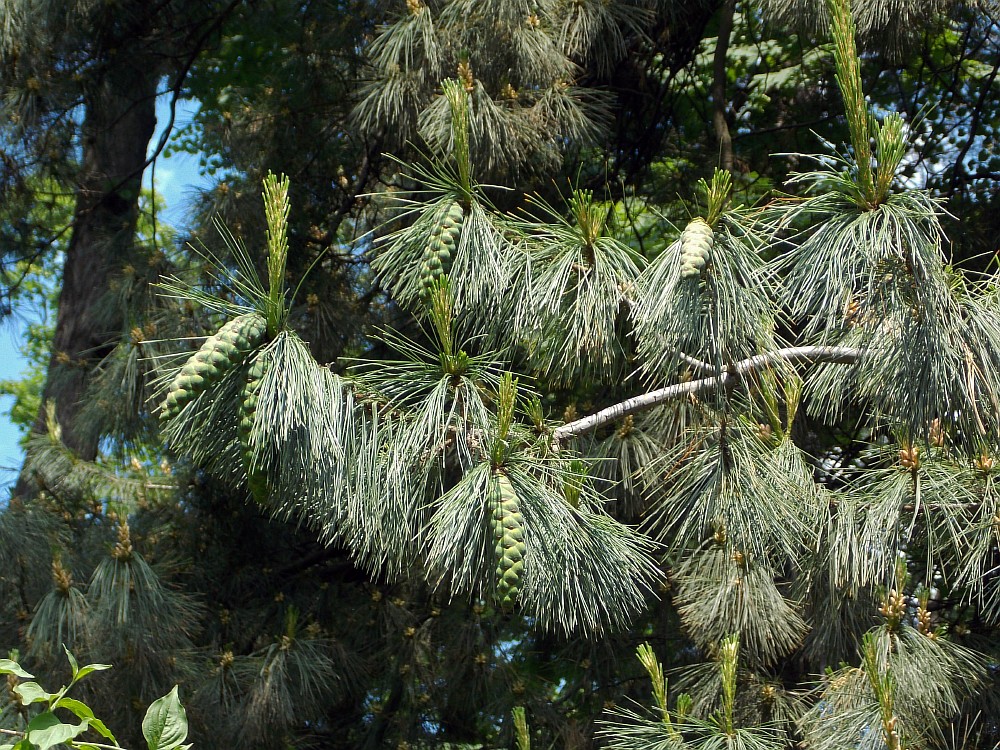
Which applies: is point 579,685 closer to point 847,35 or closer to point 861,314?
point 861,314

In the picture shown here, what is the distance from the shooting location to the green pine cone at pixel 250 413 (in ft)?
5.87

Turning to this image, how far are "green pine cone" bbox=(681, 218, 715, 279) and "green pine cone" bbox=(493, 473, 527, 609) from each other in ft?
1.61

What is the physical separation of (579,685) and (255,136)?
8.44 feet

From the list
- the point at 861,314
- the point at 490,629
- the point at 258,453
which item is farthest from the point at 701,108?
the point at 258,453

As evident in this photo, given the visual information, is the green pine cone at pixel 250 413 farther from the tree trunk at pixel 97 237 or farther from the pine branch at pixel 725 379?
the tree trunk at pixel 97 237

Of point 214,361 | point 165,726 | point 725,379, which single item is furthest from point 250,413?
point 725,379

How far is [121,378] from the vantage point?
3.88 meters

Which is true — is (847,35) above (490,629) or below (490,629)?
above

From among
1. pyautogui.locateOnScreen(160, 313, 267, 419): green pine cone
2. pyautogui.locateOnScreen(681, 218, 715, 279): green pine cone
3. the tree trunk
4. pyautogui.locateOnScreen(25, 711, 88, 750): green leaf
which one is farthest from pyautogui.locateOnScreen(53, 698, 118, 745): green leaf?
the tree trunk

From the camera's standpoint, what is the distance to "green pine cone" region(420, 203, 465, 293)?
82.7 inches

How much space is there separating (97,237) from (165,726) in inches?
162

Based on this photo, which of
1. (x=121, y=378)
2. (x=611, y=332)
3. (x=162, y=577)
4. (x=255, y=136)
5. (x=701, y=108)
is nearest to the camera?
(x=611, y=332)

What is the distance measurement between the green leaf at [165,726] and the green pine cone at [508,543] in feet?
2.14

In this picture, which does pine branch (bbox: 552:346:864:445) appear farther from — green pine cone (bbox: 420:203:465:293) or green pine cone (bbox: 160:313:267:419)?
green pine cone (bbox: 160:313:267:419)
